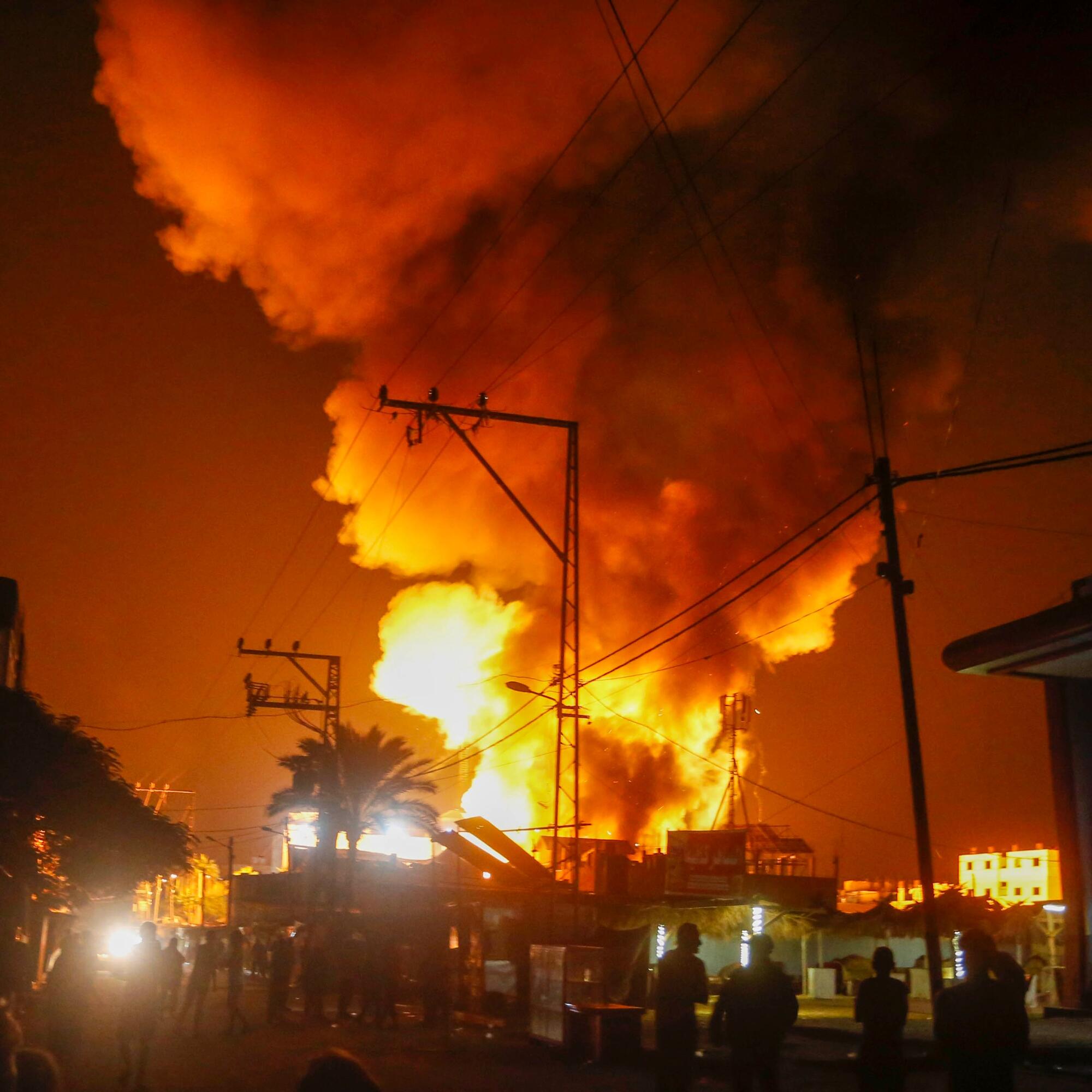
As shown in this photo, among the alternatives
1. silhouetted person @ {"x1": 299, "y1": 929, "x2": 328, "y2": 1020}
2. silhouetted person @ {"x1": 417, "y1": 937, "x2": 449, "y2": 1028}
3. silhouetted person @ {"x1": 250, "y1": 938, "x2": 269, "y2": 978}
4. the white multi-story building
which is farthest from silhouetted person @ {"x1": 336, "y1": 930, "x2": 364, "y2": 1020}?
the white multi-story building

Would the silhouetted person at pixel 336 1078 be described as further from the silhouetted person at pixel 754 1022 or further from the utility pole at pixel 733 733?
the utility pole at pixel 733 733

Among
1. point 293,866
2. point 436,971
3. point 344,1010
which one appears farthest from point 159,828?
point 293,866

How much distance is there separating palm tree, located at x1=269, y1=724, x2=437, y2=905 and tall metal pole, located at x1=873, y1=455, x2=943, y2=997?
23.6 metres

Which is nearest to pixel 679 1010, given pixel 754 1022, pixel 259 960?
pixel 754 1022

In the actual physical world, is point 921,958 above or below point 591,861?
below

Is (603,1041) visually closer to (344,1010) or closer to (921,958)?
(344,1010)

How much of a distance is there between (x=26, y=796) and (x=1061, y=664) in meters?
12.7

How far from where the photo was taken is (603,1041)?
1567 cm

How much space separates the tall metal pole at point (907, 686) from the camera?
14711mm

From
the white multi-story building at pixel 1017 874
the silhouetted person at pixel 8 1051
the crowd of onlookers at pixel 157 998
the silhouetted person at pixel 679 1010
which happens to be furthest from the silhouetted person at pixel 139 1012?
the white multi-story building at pixel 1017 874

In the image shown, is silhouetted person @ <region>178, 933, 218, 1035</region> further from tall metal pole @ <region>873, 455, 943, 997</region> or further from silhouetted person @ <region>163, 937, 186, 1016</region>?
tall metal pole @ <region>873, 455, 943, 997</region>

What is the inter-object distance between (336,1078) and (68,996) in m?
8.46

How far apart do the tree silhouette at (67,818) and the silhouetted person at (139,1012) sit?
1648mm

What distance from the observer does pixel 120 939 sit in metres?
38.6
